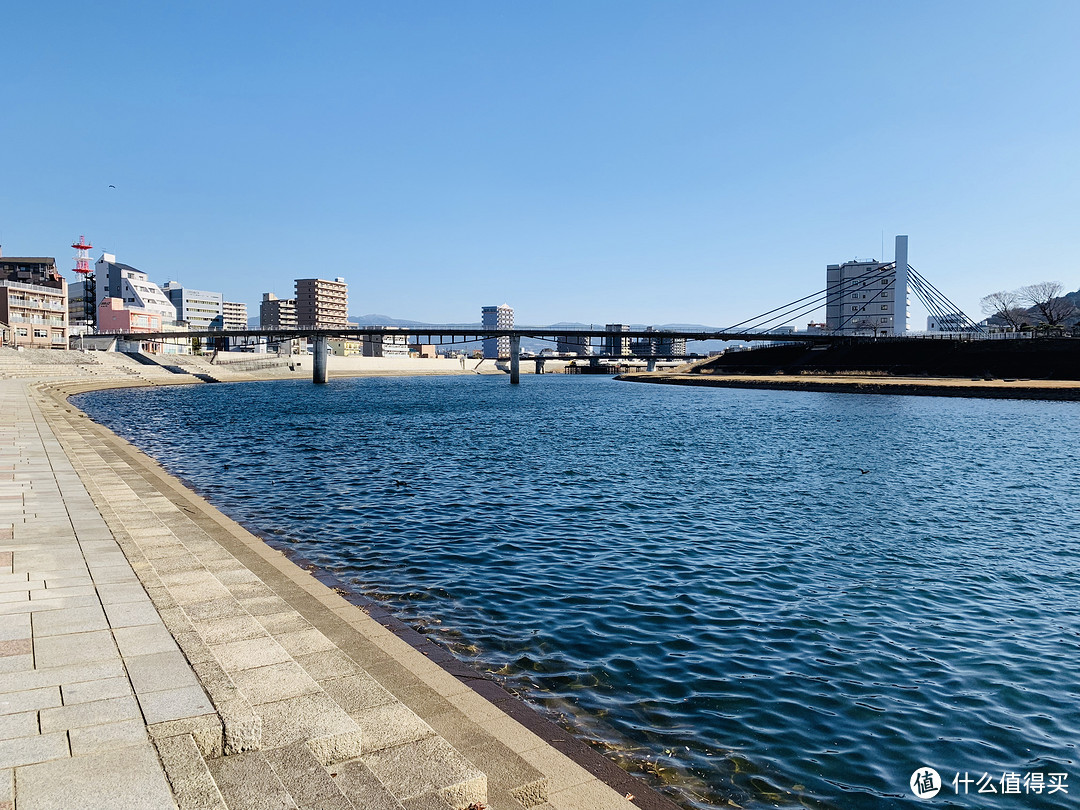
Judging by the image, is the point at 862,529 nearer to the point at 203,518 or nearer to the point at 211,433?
the point at 203,518

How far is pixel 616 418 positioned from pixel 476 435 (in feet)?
60.8

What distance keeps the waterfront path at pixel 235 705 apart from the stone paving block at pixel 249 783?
0.02 meters

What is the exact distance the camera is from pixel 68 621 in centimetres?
827

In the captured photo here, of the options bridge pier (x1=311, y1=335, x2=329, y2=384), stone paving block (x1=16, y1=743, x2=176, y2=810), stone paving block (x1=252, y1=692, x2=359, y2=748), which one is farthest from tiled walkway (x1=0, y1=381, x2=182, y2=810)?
bridge pier (x1=311, y1=335, x2=329, y2=384)

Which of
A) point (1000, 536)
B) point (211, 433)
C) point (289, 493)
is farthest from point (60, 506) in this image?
point (211, 433)

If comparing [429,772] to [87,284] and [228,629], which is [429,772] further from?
[87,284]

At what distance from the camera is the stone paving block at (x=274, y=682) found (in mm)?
6560

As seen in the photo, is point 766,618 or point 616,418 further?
point 616,418

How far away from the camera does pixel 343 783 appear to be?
527cm

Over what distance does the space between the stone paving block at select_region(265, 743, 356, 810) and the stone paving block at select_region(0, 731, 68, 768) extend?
1.54 m

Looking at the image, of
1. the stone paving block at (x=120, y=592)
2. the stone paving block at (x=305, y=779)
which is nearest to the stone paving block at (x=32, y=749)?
the stone paving block at (x=305, y=779)

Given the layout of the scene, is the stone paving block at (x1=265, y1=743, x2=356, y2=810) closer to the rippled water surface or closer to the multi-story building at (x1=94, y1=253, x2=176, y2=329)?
the rippled water surface

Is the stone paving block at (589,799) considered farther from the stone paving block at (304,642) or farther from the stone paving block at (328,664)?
the stone paving block at (304,642)

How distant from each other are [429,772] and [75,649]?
458 centimetres
